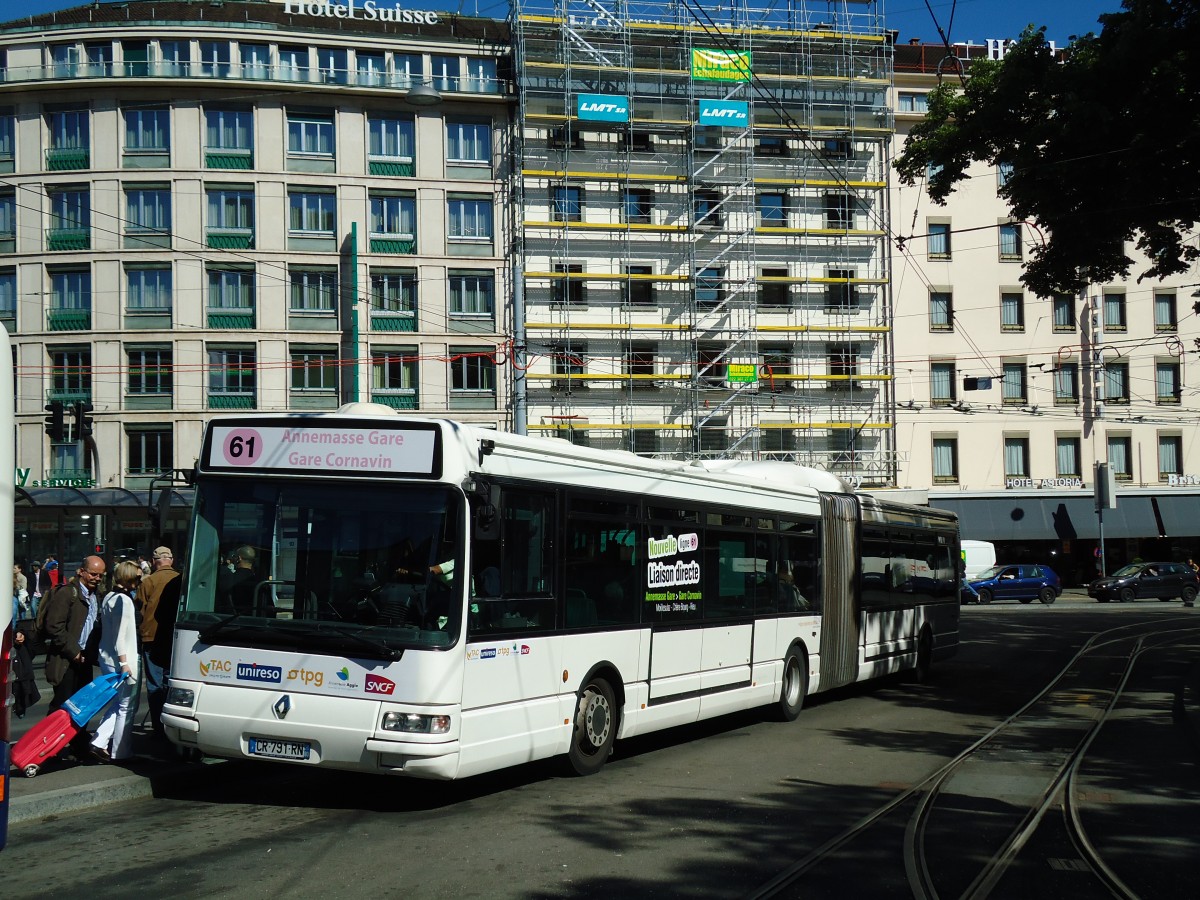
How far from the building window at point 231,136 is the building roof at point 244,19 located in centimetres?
334

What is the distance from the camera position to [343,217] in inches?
1762

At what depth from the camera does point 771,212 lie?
4791 centimetres

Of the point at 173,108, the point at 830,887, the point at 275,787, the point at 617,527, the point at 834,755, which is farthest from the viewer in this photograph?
the point at 173,108

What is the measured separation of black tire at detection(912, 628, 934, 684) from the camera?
19.7 meters

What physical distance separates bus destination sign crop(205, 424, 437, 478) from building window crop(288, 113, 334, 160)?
37.8 meters

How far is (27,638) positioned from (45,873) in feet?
19.4

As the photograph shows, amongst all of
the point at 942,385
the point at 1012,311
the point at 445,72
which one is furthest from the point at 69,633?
the point at 1012,311

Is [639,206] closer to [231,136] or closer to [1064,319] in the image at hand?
[231,136]

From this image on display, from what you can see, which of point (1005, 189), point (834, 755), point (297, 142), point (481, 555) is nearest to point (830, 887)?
point (481, 555)

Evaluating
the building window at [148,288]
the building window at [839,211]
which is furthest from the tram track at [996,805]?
the building window at [148,288]

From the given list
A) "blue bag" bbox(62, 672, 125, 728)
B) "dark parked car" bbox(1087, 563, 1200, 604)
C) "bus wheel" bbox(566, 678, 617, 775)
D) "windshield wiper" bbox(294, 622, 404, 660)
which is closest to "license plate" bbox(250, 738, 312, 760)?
"windshield wiper" bbox(294, 622, 404, 660)

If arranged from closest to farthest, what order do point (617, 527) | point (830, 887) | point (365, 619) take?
point (830, 887) < point (365, 619) < point (617, 527)

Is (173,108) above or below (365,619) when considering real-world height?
above

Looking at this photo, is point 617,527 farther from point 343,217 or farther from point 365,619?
point 343,217
